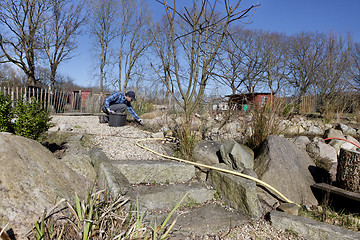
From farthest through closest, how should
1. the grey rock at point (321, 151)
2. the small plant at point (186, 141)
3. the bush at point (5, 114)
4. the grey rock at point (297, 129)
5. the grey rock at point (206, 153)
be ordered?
1. the grey rock at point (297, 129)
2. the grey rock at point (321, 151)
3. the small plant at point (186, 141)
4. the grey rock at point (206, 153)
5. the bush at point (5, 114)

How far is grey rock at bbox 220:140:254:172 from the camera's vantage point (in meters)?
2.89

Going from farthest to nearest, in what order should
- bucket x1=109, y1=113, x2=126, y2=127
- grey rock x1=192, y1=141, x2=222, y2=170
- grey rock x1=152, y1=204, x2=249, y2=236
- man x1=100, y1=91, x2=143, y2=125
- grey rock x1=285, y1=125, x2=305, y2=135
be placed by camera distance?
1. grey rock x1=285, y1=125, x2=305, y2=135
2. man x1=100, y1=91, x2=143, y2=125
3. bucket x1=109, y1=113, x2=126, y2=127
4. grey rock x1=192, y1=141, x2=222, y2=170
5. grey rock x1=152, y1=204, x2=249, y2=236

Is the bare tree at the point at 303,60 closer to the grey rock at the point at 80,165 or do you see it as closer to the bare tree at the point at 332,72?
the bare tree at the point at 332,72

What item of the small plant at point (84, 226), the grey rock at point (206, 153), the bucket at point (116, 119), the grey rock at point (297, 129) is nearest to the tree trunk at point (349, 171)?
the grey rock at point (206, 153)

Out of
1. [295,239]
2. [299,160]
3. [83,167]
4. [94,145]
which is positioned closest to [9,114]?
[83,167]

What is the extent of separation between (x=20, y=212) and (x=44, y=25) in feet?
51.4

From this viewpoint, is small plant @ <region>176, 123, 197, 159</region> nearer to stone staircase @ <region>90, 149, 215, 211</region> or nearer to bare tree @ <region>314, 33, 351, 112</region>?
stone staircase @ <region>90, 149, 215, 211</region>

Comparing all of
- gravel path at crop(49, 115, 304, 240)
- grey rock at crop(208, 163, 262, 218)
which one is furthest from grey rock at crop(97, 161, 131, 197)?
grey rock at crop(208, 163, 262, 218)

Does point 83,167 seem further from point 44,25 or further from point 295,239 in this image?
point 44,25

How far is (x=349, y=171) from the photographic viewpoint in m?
2.60

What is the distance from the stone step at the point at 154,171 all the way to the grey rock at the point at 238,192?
1.29 ft

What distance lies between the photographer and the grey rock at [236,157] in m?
2.89

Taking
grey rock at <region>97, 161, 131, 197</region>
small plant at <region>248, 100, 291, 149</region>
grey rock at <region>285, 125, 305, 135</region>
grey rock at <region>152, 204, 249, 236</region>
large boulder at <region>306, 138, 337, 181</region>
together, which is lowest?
grey rock at <region>152, 204, 249, 236</region>

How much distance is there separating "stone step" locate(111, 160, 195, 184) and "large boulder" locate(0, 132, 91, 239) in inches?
30.9
